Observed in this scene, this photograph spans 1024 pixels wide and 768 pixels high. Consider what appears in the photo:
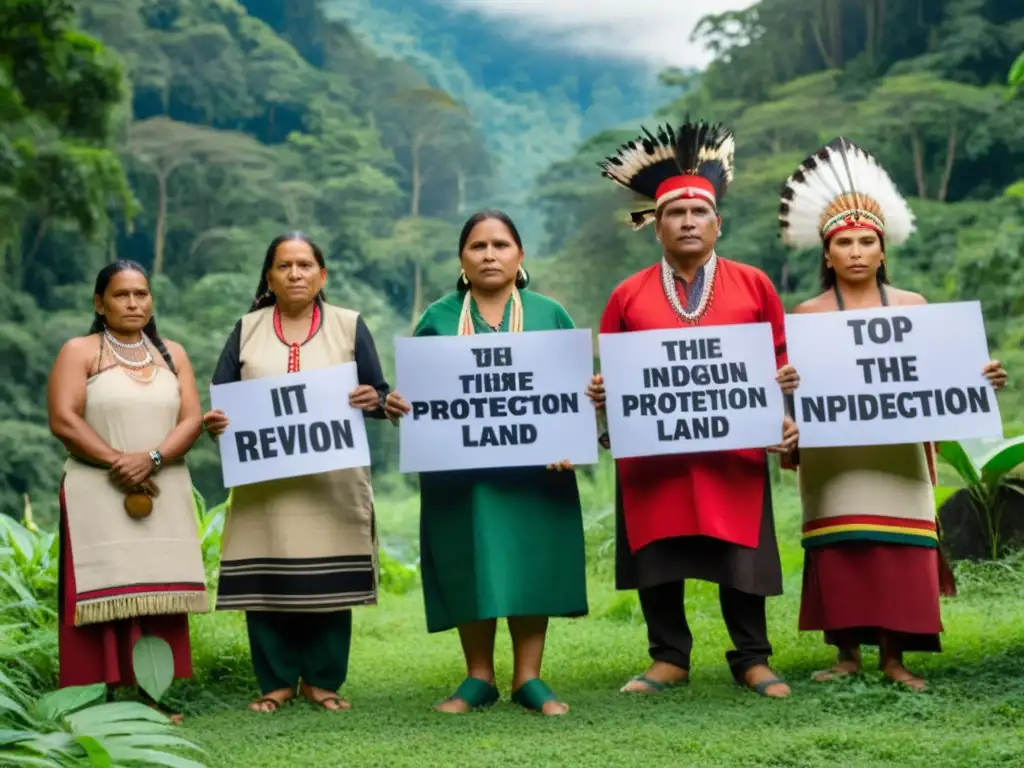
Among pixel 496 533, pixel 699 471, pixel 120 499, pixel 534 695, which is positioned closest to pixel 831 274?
pixel 699 471

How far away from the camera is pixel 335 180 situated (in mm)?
21797

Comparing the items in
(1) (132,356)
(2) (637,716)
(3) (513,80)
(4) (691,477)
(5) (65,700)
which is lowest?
(2) (637,716)

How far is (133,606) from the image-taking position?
4.00 metres

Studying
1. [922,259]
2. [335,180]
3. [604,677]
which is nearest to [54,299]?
[335,180]

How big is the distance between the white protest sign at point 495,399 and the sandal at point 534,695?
2.27 feet

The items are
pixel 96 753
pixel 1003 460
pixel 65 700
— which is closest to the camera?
pixel 96 753

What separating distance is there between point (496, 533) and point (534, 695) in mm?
518

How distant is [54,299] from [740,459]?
15.4m

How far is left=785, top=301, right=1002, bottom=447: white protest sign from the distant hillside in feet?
65.5

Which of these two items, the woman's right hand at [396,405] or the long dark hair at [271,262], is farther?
the long dark hair at [271,262]

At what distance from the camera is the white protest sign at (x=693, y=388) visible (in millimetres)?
4039

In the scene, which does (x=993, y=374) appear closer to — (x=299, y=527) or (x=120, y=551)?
(x=299, y=527)

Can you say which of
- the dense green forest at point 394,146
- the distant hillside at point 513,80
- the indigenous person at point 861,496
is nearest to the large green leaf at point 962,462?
the indigenous person at point 861,496

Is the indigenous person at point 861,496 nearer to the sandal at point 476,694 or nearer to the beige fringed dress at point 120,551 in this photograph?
the sandal at point 476,694
